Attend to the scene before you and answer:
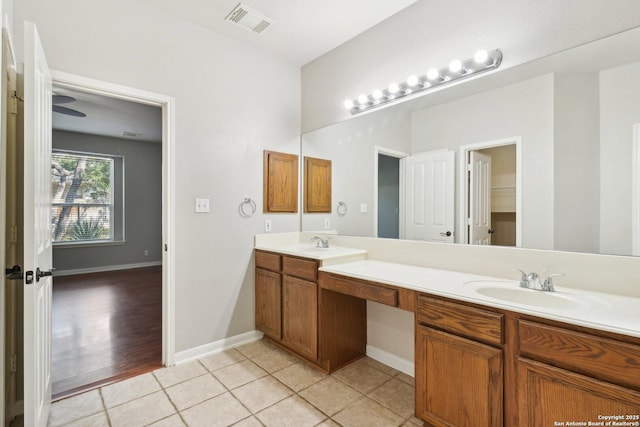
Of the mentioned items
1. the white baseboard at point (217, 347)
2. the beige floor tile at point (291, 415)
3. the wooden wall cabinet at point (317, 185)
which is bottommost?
the beige floor tile at point (291, 415)

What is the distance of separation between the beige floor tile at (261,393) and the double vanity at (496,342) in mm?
320

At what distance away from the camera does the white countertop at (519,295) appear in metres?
1.06

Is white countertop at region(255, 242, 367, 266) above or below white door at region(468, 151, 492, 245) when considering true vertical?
below

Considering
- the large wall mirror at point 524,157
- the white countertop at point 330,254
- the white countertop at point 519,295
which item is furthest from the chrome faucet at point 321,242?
the white countertop at point 519,295

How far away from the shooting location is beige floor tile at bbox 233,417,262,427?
5.38 feet

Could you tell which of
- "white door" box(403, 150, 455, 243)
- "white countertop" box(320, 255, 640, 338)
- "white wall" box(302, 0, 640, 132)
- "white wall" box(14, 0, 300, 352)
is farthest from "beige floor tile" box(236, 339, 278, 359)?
"white wall" box(302, 0, 640, 132)

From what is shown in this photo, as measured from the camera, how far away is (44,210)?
5.16ft

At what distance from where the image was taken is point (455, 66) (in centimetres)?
189

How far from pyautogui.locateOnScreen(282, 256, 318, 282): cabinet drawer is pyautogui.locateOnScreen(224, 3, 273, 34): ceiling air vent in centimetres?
187

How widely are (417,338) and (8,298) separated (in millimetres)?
2204

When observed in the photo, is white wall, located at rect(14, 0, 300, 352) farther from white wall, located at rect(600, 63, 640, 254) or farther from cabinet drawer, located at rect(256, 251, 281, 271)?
white wall, located at rect(600, 63, 640, 254)

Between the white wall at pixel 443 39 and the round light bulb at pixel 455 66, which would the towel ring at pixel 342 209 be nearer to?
the white wall at pixel 443 39

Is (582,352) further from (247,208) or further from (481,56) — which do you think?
(247,208)

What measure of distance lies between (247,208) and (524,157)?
6.90 ft
